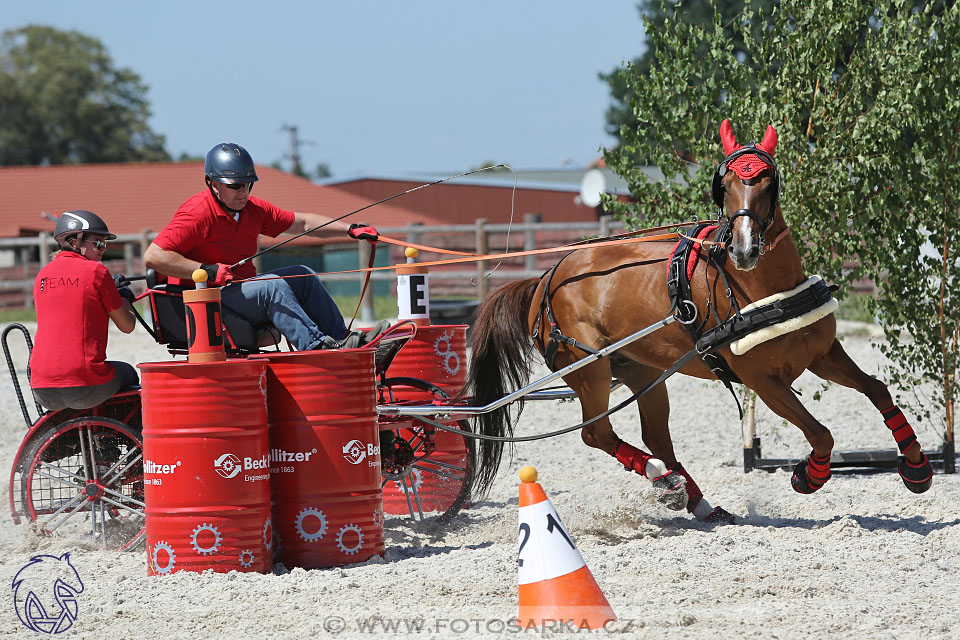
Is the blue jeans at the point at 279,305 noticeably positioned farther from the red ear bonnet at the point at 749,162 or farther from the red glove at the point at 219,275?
the red ear bonnet at the point at 749,162

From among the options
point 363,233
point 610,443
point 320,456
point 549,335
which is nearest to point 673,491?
point 610,443

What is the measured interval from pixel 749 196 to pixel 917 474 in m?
1.72

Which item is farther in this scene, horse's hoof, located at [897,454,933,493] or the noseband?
horse's hoof, located at [897,454,933,493]

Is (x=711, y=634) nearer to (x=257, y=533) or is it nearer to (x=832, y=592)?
(x=832, y=592)

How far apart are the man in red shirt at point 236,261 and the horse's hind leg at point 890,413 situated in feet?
7.75

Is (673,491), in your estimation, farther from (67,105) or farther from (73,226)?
(67,105)

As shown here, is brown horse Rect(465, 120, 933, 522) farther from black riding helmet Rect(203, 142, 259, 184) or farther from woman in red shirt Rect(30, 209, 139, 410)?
woman in red shirt Rect(30, 209, 139, 410)

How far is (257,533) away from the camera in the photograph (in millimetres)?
4621

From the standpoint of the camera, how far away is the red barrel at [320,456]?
478cm

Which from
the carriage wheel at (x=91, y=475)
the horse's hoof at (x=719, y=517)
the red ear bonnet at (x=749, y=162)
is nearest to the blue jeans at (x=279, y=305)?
the carriage wheel at (x=91, y=475)

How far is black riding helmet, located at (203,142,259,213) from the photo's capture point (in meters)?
5.23

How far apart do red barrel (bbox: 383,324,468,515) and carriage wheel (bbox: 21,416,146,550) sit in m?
1.56

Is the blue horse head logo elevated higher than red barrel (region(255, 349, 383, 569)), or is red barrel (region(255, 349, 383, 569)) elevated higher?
red barrel (region(255, 349, 383, 569))

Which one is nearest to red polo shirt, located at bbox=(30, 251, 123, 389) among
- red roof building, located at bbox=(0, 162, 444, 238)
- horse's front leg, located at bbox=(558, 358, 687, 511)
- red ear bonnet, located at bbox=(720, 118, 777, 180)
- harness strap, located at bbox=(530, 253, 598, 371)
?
harness strap, located at bbox=(530, 253, 598, 371)
